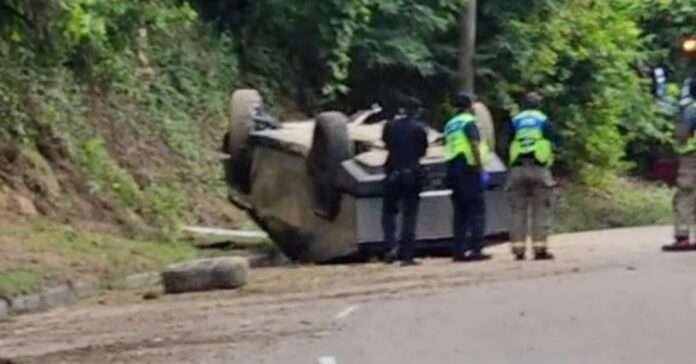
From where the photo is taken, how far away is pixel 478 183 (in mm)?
21281

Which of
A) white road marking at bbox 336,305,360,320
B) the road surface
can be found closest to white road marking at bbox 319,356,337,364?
the road surface

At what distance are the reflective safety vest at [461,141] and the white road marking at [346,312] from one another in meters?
5.28

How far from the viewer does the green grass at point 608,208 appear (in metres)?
37.3

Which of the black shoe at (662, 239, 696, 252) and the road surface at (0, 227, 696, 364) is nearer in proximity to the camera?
the road surface at (0, 227, 696, 364)

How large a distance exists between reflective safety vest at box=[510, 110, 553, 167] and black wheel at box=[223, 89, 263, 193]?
4.82m

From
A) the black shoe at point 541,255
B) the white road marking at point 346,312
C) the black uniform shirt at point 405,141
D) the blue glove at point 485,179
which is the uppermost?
the black uniform shirt at point 405,141

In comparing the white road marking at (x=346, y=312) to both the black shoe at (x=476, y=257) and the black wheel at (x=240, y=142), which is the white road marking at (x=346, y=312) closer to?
the black shoe at (x=476, y=257)

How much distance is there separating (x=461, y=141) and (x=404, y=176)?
2.30ft

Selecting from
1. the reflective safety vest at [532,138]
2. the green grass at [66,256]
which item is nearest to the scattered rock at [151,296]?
the green grass at [66,256]

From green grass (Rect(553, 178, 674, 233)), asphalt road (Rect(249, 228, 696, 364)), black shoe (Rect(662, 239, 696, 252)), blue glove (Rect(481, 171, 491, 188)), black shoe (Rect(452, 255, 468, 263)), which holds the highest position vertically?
blue glove (Rect(481, 171, 491, 188))

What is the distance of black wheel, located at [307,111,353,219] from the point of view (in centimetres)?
2228

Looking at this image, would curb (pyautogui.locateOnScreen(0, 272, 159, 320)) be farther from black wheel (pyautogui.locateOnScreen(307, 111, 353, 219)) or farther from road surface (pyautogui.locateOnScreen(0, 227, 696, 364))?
black wheel (pyautogui.locateOnScreen(307, 111, 353, 219))

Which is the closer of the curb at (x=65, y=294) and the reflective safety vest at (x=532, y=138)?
the curb at (x=65, y=294)

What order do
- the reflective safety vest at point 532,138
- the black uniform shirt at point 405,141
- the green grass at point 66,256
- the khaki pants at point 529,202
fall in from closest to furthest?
the green grass at point 66,256 → the reflective safety vest at point 532,138 → the khaki pants at point 529,202 → the black uniform shirt at point 405,141
